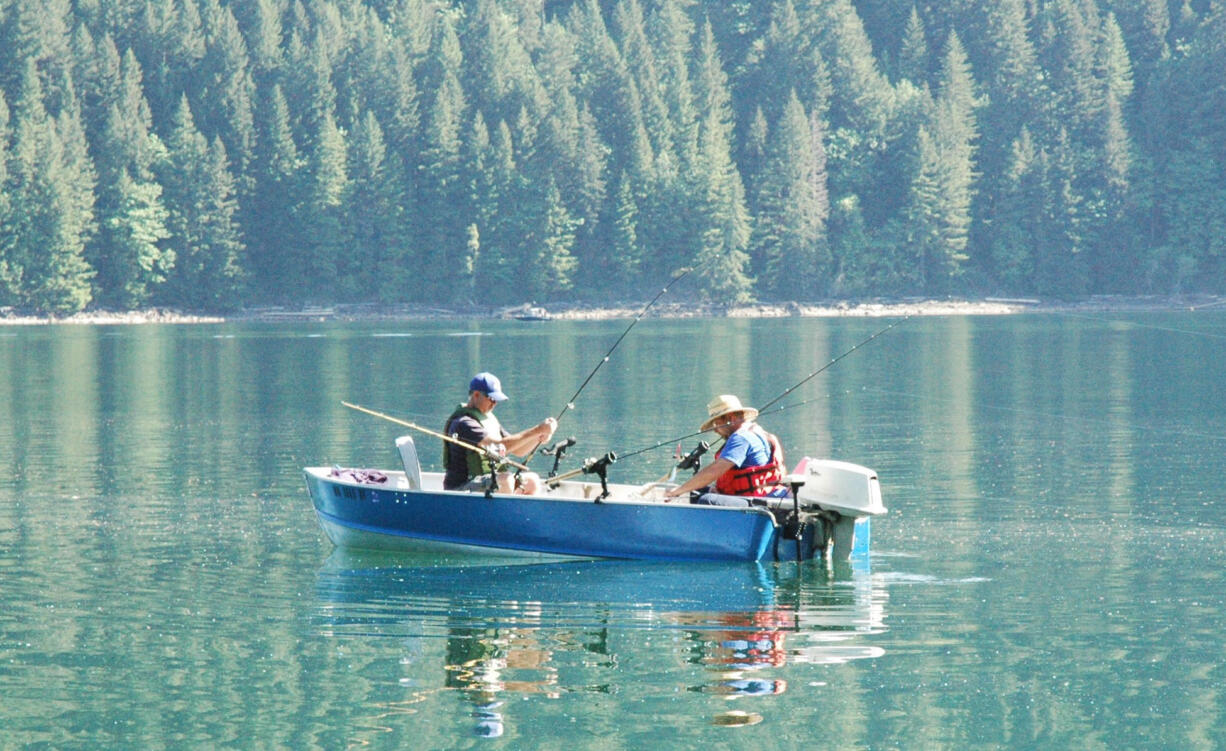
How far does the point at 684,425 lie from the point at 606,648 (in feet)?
62.2

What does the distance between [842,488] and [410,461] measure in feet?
13.6

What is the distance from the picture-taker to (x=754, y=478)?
59.1 ft

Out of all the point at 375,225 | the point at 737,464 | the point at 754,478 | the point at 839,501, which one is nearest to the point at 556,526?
the point at 737,464

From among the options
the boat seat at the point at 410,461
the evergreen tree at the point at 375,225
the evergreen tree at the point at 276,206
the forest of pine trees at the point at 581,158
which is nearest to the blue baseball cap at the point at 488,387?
the boat seat at the point at 410,461

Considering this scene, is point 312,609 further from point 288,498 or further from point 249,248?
point 249,248

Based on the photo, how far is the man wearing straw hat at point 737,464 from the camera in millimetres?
17797

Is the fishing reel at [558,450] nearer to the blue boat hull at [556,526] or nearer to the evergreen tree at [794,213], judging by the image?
the blue boat hull at [556,526]

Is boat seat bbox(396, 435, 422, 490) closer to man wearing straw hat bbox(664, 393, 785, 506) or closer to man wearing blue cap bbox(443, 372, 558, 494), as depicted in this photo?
man wearing blue cap bbox(443, 372, 558, 494)

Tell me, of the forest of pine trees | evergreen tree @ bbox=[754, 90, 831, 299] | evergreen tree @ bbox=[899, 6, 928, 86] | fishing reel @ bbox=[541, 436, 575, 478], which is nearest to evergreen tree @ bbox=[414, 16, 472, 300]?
the forest of pine trees

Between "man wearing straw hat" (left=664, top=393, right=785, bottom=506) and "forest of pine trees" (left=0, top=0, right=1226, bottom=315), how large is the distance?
95022 millimetres

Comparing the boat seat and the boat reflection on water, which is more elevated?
the boat seat

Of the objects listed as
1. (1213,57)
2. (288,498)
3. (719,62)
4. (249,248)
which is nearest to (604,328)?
(249,248)

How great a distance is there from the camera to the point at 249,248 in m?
116

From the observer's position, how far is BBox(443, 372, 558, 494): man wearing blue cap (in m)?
18.2
